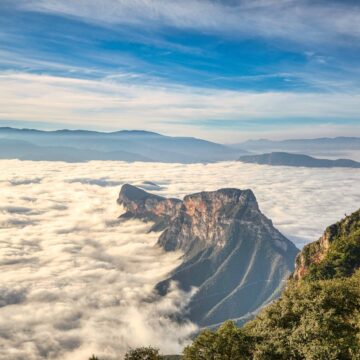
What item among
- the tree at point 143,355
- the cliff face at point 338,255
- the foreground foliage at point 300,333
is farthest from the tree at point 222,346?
the cliff face at point 338,255

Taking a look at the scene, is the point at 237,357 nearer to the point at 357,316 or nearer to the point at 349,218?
the point at 357,316

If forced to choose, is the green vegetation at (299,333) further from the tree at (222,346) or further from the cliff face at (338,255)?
the cliff face at (338,255)

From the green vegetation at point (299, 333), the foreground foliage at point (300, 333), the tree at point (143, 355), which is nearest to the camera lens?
the foreground foliage at point (300, 333)

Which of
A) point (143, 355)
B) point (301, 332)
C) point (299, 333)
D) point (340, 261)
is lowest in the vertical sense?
point (143, 355)

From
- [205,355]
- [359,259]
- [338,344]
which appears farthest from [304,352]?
[359,259]

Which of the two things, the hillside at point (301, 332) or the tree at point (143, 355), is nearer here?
the hillside at point (301, 332)

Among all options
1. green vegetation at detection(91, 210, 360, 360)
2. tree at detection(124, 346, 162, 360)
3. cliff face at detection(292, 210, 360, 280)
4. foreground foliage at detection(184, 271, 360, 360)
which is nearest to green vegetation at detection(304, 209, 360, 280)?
cliff face at detection(292, 210, 360, 280)

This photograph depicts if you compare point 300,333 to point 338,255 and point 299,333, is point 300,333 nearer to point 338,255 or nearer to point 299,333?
point 299,333

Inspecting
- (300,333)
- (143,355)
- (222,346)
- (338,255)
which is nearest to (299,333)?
(300,333)
